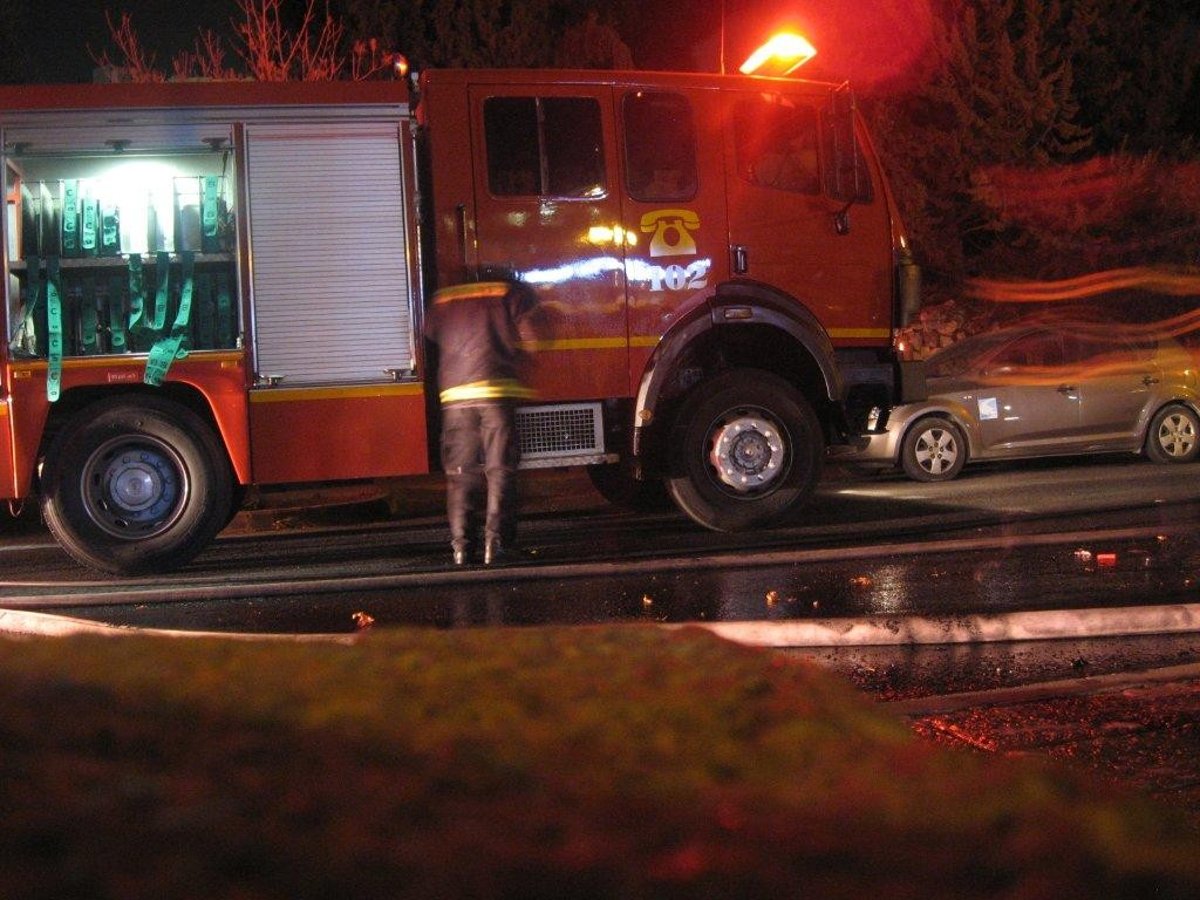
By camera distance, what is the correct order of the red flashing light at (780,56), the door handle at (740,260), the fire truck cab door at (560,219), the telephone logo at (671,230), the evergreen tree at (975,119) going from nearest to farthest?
the fire truck cab door at (560,219), the telephone logo at (671,230), the door handle at (740,260), the red flashing light at (780,56), the evergreen tree at (975,119)

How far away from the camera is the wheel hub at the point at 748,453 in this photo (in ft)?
27.3

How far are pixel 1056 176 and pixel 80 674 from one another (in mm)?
21653

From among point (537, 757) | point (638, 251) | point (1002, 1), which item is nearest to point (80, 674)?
point (537, 757)

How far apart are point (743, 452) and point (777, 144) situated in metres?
2.09

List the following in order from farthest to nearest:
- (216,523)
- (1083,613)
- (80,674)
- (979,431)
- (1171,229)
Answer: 1. (1171,229)
2. (979,431)
3. (216,523)
4. (1083,613)
5. (80,674)

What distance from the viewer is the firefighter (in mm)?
7328

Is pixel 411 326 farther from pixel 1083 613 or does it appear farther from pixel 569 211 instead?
pixel 1083 613

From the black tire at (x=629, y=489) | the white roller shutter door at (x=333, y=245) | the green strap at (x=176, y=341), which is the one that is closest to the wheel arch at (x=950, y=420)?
the black tire at (x=629, y=489)

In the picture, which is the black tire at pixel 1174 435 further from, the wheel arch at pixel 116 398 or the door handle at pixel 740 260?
the wheel arch at pixel 116 398

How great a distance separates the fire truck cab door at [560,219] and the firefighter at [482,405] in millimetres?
498

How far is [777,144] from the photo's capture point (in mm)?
8547

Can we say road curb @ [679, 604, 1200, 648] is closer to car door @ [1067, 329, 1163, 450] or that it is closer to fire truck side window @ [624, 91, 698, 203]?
fire truck side window @ [624, 91, 698, 203]

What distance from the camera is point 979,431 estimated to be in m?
12.1

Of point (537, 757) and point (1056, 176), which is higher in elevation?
point (1056, 176)
